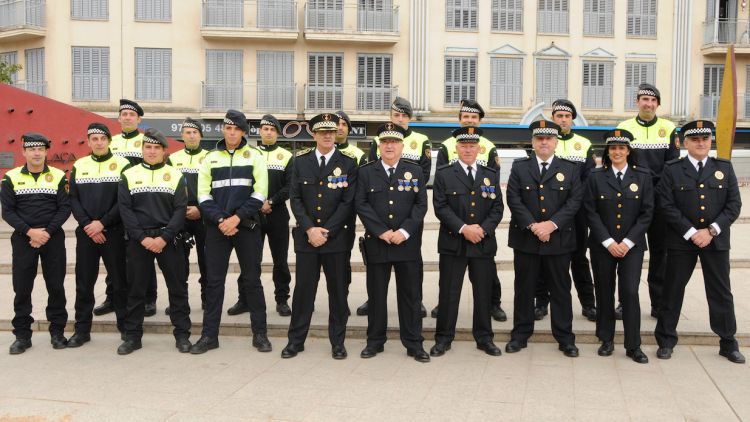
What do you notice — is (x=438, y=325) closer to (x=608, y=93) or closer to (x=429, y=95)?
(x=429, y=95)

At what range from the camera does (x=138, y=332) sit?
6.04m

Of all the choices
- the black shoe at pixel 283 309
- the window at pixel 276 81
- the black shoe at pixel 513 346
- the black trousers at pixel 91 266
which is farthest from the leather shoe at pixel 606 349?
the window at pixel 276 81

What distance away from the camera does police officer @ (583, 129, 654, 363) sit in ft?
18.7

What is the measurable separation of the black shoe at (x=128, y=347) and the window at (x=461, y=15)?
23.2 metres

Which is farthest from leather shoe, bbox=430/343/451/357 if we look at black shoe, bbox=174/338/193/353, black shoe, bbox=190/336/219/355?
black shoe, bbox=174/338/193/353

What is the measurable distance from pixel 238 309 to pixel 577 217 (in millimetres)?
3503

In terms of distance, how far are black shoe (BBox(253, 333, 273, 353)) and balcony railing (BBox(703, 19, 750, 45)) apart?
2735 centimetres

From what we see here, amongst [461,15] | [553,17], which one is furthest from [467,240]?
[553,17]

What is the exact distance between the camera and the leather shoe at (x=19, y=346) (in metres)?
5.90

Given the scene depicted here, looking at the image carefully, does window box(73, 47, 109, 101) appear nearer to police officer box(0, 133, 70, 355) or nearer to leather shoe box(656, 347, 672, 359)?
police officer box(0, 133, 70, 355)

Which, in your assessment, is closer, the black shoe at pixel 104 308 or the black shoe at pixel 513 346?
the black shoe at pixel 513 346

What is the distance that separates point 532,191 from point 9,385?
4387 millimetres

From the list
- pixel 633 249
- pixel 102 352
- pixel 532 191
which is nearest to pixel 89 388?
pixel 102 352

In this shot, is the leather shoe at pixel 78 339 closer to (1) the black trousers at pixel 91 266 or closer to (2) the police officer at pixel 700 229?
(1) the black trousers at pixel 91 266
